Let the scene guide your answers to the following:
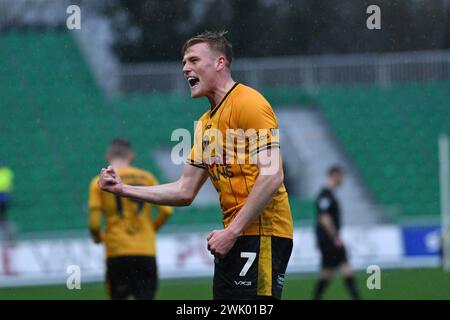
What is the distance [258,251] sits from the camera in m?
5.38

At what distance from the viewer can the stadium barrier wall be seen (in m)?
16.0

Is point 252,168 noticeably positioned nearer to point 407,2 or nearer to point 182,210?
point 407,2

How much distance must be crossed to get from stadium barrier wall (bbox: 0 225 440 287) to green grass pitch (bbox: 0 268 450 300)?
406 millimetres

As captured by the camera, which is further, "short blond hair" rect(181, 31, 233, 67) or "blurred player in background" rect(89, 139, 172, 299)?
"blurred player in background" rect(89, 139, 172, 299)


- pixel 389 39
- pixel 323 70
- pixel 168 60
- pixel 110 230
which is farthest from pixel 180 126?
pixel 110 230

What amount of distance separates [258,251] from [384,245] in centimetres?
1226

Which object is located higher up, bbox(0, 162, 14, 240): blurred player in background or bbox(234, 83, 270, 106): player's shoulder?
bbox(234, 83, 270, 106): player's shoulder

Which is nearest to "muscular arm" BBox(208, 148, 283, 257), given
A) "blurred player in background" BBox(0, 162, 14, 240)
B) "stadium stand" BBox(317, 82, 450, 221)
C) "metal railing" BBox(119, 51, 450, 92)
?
"blurred player in background" BBox(0, 162, 14, 240)

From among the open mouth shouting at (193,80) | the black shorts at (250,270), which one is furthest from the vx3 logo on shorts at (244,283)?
the open mouth shouting at (193,80)

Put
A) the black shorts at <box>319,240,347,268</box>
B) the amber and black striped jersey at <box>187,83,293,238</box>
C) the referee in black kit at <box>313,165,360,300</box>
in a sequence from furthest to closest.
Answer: the black shorts at <box>319,240,347,268</box>
the referee in black kit at <box>313,165,360,300</box>
the amber and black striped jersey at <box>187,83,293,238</box>

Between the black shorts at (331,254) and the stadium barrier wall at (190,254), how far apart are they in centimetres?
372

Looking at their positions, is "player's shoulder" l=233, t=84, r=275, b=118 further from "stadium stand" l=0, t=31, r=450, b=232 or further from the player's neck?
"stadium stand" l=0, t=31, r=450, b=232

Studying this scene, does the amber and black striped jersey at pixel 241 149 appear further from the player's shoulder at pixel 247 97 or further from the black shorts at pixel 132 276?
the black shorts at pixel 132 276

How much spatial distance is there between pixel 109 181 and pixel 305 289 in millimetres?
8385
